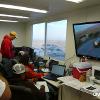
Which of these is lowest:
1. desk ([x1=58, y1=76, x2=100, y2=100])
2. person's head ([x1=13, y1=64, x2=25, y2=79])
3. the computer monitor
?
desk ([x1=58, y1=76, x2=100, y2=100])

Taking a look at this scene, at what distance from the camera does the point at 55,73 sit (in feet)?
14.0

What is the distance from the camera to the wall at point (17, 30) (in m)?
7.71

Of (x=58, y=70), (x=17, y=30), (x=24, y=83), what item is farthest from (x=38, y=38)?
(x=24, y=83)

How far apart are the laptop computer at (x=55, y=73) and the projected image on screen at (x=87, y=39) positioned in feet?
1.72

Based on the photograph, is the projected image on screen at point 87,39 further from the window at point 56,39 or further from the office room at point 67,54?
the window at point 56,39

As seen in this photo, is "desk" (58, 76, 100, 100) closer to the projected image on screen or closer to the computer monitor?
the computer monitor

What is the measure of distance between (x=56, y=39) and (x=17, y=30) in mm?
3057

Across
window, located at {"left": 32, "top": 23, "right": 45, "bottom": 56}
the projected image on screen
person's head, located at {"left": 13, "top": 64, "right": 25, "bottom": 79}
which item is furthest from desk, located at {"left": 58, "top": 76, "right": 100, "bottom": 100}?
window, located at {"left": 32, "top": 23, "right": 45, "bottom": 56}

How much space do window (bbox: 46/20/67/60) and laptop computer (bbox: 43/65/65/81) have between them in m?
0.68

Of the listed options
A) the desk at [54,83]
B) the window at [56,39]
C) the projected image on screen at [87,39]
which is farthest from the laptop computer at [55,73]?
the window at [56,39]

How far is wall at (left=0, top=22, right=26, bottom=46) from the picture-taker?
771 cm

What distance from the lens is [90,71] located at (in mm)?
3506

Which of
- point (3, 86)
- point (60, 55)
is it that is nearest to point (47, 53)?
point (60, 55)

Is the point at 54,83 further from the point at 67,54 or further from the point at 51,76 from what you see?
the point at 67,54
